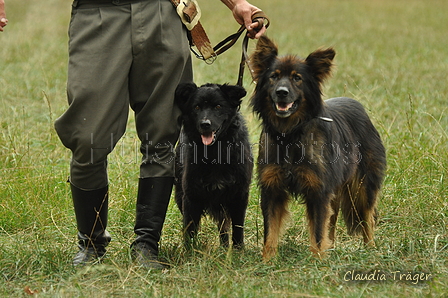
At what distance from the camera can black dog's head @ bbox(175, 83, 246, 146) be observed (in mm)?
4121

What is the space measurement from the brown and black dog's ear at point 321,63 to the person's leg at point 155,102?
34.5 inches

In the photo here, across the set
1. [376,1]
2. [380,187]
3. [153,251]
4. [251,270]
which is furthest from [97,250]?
[376,1]

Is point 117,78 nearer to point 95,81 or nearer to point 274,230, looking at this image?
point 95,81

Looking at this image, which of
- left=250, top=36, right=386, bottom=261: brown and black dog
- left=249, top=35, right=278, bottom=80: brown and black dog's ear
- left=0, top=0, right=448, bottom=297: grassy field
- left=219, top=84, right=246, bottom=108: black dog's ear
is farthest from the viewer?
left=219, top=84, right=246, bottom=108: black dog's ear

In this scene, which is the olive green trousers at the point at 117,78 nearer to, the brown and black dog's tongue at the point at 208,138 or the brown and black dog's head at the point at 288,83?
the brown and black dog's tongue at the point at 208,138

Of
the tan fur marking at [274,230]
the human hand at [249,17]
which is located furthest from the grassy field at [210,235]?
the human hand at [249,17]

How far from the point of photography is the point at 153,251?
13.1 feet

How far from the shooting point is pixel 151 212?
13.3ft

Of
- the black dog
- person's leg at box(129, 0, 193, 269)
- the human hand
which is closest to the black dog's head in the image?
the black dog

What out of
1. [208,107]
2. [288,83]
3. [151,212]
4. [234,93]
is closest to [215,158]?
[208,107]

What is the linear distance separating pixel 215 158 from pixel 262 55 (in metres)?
0.84

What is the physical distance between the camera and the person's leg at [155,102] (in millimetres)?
3785

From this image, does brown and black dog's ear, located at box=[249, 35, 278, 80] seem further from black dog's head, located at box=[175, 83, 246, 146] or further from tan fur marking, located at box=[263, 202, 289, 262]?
tan fur marking, located at box=[263, 202, 289, 262]

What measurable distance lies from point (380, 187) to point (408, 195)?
1.46ft
